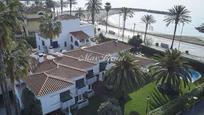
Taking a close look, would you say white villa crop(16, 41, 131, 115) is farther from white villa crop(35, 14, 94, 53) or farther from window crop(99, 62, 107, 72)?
white villa crop(35, 14, 94, 53)

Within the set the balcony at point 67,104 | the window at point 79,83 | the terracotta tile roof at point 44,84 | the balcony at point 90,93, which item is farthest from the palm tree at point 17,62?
the balcony at point 90,93

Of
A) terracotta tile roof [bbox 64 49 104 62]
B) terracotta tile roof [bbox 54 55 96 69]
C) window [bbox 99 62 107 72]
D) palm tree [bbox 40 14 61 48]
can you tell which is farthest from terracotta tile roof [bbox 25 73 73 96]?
palm tree [bbox 40 14 61 48]

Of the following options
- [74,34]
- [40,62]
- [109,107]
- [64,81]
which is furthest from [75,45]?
[109,107]

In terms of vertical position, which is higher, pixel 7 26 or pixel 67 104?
pixel 7 26

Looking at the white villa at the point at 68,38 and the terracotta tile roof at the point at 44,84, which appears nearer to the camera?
the terracotta tile roof at the point at 44,84

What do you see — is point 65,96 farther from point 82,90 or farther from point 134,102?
point 134,102

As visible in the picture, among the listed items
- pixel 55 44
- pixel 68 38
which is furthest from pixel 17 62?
pixel 68 38

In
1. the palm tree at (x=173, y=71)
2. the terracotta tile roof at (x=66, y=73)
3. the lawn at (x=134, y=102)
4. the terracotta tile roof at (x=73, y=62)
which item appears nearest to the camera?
the terracotta tile roof at (x=66, y=73)

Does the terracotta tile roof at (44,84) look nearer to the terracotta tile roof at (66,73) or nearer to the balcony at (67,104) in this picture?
the terracotta tile roof at (66,73)
